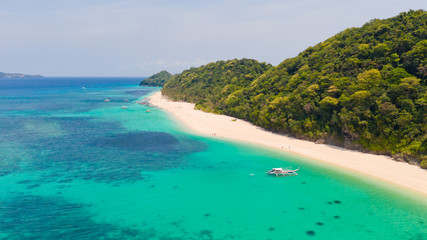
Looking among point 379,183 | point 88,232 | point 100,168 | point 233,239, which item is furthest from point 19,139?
point 379,183

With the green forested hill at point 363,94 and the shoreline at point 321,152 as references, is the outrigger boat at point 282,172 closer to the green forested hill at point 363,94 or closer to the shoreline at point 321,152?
the shoreline at point 321,152

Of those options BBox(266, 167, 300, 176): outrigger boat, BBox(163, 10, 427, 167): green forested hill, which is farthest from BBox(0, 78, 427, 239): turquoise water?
BBox(163, 10, 427, 167): green forested hill

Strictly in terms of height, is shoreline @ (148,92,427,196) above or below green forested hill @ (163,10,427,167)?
below

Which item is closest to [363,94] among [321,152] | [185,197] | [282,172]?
[321,152]

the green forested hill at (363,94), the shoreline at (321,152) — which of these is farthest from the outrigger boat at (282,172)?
the green forested hill at (363,94)

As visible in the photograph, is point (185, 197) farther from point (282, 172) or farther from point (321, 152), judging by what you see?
point (321, 152)

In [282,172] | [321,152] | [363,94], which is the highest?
[363,94]

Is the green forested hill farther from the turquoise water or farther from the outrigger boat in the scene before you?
the outrigger boat
